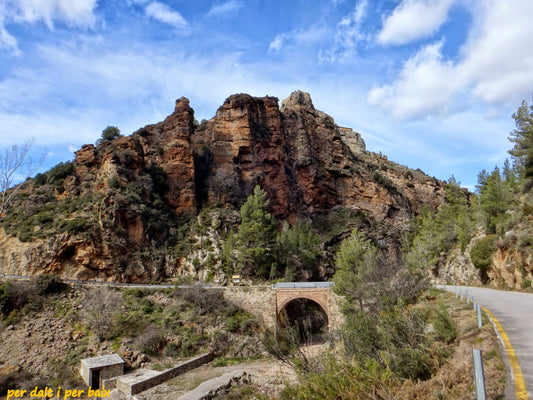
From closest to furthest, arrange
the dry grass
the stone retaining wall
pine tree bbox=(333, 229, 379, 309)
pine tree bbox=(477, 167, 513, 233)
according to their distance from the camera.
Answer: the dry grass → the stone retaining wall → pine tree bbox=(333, 229, 379, 309) → pine tree bbox=(477, 167, 513, 233)

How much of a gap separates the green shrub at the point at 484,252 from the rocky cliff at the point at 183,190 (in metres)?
26.5

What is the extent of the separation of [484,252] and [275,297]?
17582mm

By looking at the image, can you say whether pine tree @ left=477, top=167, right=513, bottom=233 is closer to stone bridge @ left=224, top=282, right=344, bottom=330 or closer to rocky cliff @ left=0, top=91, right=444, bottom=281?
stone bridge @ left=224, top=282, right=344, bottom=330

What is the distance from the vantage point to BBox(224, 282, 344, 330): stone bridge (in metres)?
27.8

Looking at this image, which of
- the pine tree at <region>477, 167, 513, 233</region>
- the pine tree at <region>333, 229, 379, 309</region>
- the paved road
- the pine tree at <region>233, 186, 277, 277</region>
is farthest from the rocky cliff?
the paved road

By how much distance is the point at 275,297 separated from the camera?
28750mm

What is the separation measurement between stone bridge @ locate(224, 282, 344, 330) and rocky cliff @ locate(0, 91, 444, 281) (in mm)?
11016

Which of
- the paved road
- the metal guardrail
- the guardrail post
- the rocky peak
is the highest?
the rocky peak

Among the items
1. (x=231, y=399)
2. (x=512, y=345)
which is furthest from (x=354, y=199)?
(x=512, y=345)

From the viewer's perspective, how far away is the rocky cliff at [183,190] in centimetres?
3212

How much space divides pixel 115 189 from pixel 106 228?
5410mm

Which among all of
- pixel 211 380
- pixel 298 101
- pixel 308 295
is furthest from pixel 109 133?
pixel 211 380

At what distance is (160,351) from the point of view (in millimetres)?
23047

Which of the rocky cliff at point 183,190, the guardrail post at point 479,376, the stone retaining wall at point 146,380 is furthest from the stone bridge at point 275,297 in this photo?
the guardrail post at point 479,376
